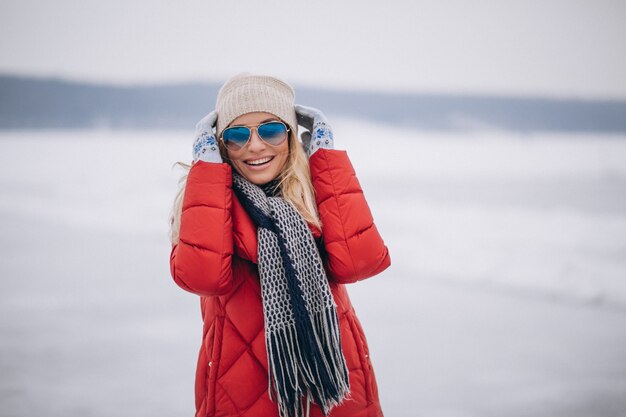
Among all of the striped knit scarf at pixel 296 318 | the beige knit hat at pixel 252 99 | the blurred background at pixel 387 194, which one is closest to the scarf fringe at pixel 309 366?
the striped knit scarf at pixel 296 318

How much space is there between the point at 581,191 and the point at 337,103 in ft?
27.1

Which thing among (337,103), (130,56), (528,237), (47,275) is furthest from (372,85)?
(47,275)

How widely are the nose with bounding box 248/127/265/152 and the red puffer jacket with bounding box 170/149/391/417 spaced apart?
0.09 metres

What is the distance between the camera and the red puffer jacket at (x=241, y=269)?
1038 mm

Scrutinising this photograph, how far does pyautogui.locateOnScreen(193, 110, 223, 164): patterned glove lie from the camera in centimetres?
112

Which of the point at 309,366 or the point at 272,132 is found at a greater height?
the point at 272,132

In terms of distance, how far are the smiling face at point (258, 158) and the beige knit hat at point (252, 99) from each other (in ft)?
0.07

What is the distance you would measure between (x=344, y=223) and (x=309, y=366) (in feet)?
1.05

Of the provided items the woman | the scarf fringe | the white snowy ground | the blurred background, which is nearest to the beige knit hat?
the woman

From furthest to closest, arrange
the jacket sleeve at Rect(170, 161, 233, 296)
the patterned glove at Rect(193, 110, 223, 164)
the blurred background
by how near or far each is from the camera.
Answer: the blurred background < the patterned glove at Rect(193, 110, 223, 164) < the jacket sleeve at Rect(170, 161, 233, 296)

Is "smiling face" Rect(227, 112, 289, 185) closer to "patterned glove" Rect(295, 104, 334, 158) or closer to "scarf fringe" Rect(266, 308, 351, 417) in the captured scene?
"patterned glove" Rect(295, 104, 334, 158)

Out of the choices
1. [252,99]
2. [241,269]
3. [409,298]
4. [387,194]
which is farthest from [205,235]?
[387,194]

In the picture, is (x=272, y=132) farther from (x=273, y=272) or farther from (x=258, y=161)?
(x=273, y=272)

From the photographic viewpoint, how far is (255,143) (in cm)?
117
